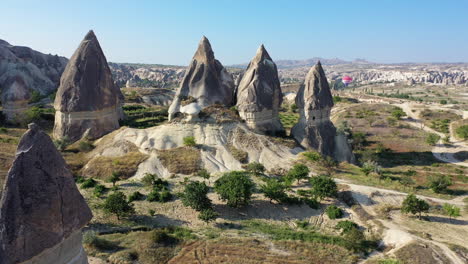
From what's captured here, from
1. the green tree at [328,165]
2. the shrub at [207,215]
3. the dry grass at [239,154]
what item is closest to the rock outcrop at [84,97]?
the dry grass at [239,154]

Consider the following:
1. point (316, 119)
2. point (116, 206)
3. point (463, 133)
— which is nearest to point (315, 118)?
point (316, 119)

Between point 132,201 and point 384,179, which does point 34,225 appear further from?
point 384,179

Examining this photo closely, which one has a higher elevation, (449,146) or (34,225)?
(34,225)

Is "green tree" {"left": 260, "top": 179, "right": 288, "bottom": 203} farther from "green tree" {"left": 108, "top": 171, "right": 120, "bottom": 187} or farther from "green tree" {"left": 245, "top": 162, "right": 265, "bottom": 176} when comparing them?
"green tree" {"left": 108, "top": 171, "right": 120, "bottom": 187}

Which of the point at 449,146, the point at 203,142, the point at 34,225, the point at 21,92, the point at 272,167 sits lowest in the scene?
the point at 449,146

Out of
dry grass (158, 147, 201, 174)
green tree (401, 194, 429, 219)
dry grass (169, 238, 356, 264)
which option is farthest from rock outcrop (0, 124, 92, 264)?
green tree (401, 194, 429, 219)

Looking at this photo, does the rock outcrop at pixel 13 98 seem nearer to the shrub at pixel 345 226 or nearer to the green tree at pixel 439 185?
the shrub at pixel 345 226

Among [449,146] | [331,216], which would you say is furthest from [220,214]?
[449,146]
